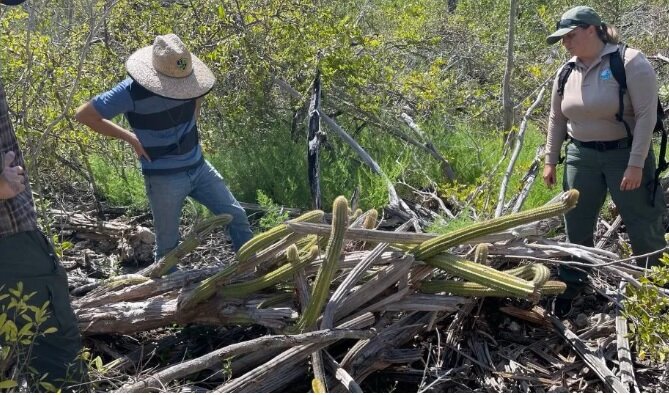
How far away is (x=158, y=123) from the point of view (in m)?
5.06

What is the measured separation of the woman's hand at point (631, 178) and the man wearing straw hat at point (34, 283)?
2998 millimetres

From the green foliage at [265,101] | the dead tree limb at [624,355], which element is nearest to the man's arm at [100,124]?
the green foliage at [265,101]

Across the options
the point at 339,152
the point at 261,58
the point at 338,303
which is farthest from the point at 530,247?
the point at 261,58

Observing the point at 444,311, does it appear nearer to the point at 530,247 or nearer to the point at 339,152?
the point at 530,247

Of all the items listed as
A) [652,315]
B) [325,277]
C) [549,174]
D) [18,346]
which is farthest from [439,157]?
[18,346]

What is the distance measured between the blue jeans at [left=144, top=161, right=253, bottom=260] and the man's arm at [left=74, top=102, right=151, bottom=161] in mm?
223

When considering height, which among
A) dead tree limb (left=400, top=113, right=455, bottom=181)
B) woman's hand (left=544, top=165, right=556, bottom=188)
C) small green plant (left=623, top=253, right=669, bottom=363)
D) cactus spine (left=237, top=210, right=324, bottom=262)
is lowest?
dead tree limb (left=400, top=113, right=455, bottom=181)

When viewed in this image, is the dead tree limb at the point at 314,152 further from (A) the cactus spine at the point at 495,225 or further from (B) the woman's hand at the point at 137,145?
(A) the cactus spine at the point at 495,225

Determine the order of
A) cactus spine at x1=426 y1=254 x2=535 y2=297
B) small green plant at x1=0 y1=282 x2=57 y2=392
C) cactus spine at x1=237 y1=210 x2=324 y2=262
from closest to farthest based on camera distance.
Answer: small green plant at x1=0 y1=282 x2=57 y2=392
cactus spine at x1=426 y1=254 x2=535 y2=297
cactus spine at x1=237 y1=210 x2=324 y2=262

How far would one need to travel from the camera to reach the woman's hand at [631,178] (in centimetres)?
457

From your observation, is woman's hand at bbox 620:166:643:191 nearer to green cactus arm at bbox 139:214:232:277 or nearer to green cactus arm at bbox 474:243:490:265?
green cactus arm at bbox 474:243:490:265

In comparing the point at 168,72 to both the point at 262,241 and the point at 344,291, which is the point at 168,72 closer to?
the point at 262,241

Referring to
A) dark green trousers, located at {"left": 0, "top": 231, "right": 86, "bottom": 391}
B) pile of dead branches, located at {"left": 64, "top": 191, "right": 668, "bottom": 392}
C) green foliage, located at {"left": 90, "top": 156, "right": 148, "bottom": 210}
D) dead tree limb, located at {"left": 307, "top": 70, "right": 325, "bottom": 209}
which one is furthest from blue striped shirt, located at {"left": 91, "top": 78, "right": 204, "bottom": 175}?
green foliage, located at {"left": 90, "top": 156, "right": 148, "bottom": 210}

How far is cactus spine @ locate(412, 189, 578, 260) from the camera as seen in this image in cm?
419
